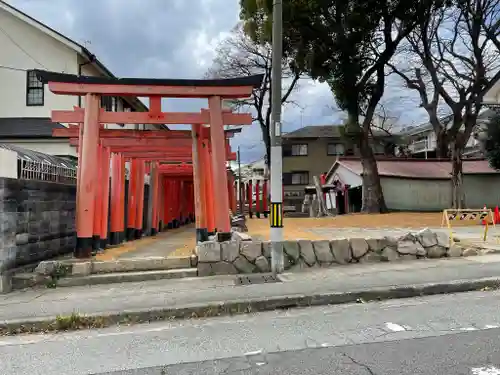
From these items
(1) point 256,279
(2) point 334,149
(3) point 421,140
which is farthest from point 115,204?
(3) point 421,140

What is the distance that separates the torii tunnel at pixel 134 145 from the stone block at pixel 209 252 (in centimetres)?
59

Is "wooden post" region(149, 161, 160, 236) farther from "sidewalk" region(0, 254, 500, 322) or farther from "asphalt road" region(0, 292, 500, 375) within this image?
"asphalt road" region(0, 292, 500, 375)

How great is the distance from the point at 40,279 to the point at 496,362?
723 centimetres

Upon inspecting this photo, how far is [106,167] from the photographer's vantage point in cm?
1140

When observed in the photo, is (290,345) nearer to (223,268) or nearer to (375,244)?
(223,268)

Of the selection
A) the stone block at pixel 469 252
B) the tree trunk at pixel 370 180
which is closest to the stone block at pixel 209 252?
the stone block at pixel 469 252

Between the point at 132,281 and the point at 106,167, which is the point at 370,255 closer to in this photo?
the point at 132,281

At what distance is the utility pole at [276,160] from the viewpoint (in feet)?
29.1

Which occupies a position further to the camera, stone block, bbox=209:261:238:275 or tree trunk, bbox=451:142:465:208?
tree trunk, bbox=451:142:465:208

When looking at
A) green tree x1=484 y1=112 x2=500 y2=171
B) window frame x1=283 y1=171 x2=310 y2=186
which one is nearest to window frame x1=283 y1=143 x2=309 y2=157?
window frame x1=283 y1=171 x2=310 y2=186

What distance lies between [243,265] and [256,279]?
2.44 feet

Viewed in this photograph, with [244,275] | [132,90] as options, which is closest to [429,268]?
[244,275]

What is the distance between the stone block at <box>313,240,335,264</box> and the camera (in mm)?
9664

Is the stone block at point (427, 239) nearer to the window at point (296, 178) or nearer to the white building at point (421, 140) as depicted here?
the white building at point (421, 140)
